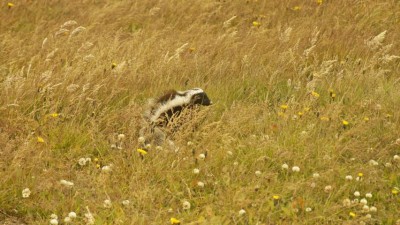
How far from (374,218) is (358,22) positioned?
4.82 meters

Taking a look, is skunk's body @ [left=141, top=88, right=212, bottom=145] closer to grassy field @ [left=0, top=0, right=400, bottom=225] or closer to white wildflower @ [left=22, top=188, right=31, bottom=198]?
grassy field @ [left=0, top=0, right=400, bottom=225]

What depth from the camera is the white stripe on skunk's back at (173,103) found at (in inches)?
221

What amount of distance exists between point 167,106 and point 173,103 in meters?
0.08

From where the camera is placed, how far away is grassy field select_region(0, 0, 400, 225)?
4.43 m

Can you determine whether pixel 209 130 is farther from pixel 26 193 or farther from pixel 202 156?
pixel 26 193

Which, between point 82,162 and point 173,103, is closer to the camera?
point 82,162

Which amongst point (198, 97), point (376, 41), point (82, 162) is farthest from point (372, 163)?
point (376, 41)

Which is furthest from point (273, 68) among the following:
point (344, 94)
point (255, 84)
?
point (344, 94)

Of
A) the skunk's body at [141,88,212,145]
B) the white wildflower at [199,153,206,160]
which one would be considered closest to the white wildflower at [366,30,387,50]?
the skunk's body at [141,88,212,145]

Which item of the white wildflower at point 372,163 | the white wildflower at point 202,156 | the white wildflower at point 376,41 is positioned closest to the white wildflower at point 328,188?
the white wildflower at point 372,163

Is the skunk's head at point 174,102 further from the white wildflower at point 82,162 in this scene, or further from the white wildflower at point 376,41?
the white wildflower at point 376,41

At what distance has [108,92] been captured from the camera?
6160mm

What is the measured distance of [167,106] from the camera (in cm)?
570

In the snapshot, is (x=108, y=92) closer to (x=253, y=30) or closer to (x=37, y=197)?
(x=37, y=197)
